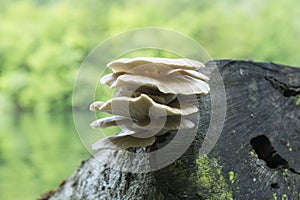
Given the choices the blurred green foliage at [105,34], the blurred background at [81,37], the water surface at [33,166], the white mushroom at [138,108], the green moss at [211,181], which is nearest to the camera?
the white mushroom at [138,108]

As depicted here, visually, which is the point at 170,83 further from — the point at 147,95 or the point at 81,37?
the point at 81,37

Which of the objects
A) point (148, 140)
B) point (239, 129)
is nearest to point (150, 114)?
point (148, 140)

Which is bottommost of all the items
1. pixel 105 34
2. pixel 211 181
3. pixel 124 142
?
pixel 211 181

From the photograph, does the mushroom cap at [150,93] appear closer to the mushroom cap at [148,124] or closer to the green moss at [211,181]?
the mushroom cap at [148,124]

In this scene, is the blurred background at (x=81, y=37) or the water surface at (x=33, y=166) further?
the blurred background at (x=81, y=37)

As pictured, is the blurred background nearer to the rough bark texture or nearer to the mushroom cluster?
the rough bark texture

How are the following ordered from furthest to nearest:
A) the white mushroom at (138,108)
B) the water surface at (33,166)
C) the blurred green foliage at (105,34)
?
the blurred green foliage at (105,34), the water surface at (33,166), the white mushroom at (138,108)

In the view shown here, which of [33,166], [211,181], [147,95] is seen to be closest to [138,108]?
[147,95]

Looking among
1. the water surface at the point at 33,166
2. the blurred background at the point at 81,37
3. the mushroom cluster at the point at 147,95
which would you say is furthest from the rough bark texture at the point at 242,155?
the blurred background at the point at 81,37
